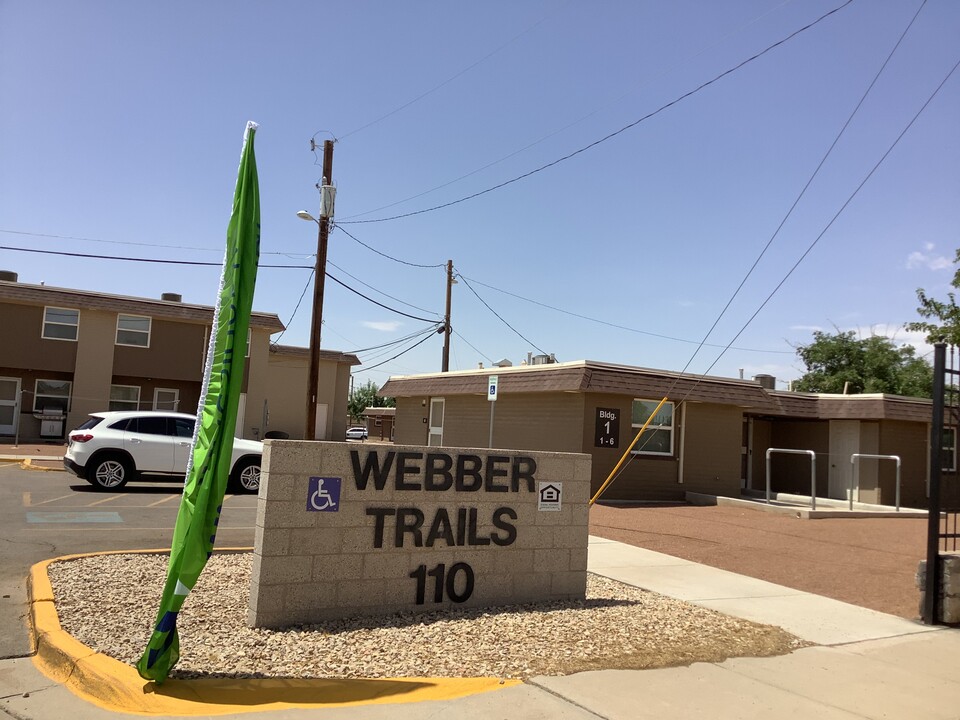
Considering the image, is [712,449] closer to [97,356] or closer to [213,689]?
[213,689]

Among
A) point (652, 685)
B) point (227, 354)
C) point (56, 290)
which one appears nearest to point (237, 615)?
point (227, 354)

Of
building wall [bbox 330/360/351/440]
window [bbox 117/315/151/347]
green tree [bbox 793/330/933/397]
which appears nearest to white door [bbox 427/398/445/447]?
window [bbox 117/315/151/347]

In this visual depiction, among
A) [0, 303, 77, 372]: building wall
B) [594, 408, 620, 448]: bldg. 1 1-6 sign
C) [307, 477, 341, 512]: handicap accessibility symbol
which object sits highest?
[0, 303, 77, 372]: building wall

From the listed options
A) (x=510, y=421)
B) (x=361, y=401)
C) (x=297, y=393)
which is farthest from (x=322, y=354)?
(x=361, y=401)

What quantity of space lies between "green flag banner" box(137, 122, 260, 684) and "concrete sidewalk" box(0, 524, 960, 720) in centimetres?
60

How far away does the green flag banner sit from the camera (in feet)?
15.8

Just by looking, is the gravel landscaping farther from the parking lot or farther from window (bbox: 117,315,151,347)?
window (bbox: 117,315,151,347)

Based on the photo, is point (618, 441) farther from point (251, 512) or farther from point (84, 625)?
point (84, 625)

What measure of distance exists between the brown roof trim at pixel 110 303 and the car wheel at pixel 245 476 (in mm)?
12032

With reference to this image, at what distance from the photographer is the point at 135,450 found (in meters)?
15.4

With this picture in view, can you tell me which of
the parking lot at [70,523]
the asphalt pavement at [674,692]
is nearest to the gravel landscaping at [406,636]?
the asphalt pavement at [674,692]

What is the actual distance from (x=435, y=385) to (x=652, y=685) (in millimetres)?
18728

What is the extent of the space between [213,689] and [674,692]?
2980 mm

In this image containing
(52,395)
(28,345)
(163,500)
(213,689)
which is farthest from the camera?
(52,395)
